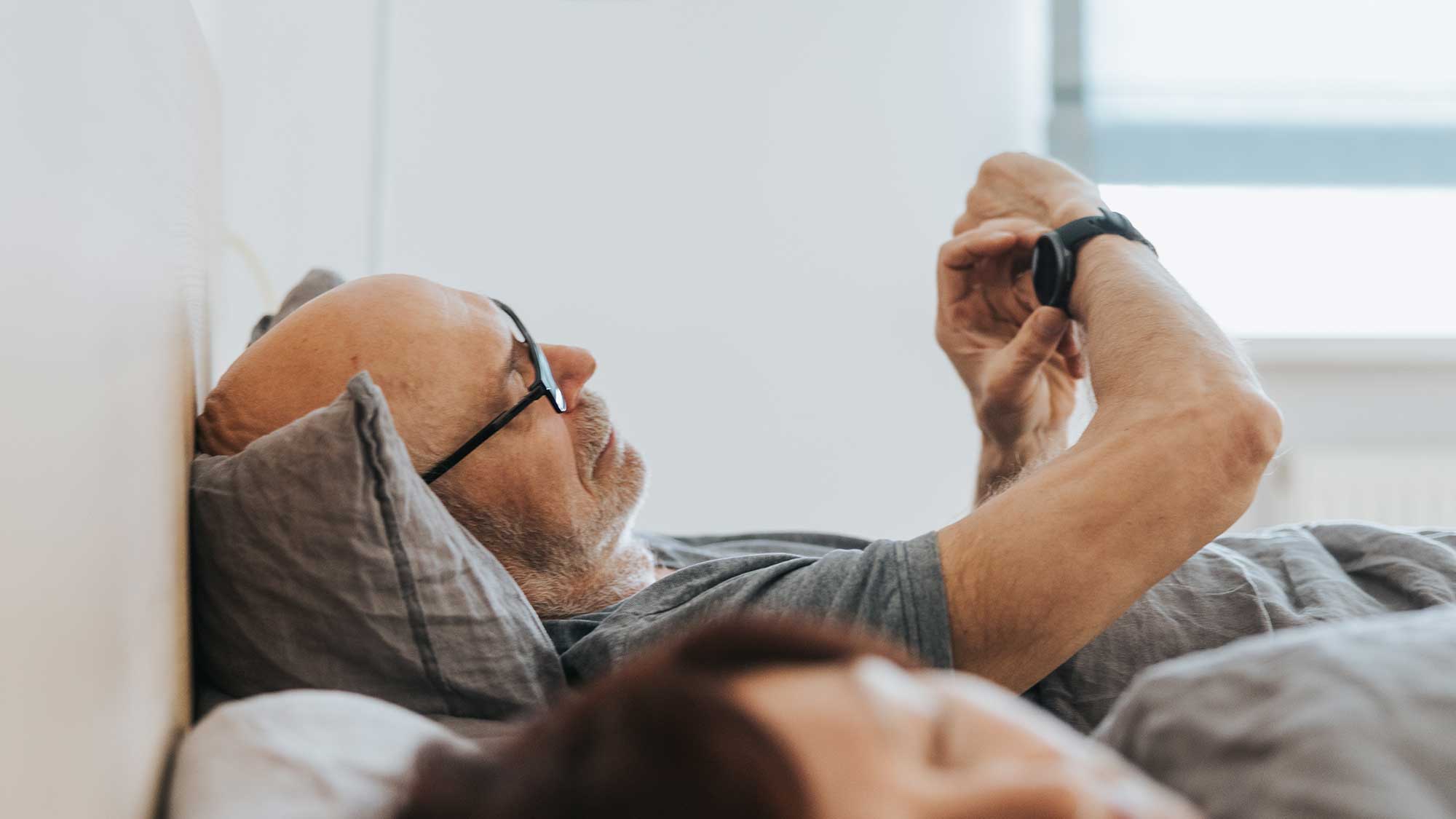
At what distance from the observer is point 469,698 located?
0.81m

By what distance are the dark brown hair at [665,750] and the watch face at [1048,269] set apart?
2.71 ft

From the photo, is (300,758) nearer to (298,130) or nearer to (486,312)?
(486,312)

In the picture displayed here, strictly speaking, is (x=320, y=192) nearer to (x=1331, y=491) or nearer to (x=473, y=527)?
(x=473, y=527)

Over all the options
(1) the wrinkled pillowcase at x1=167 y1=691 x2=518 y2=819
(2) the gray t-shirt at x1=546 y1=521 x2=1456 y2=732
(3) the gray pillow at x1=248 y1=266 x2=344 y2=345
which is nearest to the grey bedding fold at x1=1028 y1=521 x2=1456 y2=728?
(2) the gray t-shirt at x1=546 y1=521 x2=1456 y2=732

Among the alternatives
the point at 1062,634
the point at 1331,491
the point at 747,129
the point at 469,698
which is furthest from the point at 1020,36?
the point at 469,698

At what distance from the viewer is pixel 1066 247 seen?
119 centimetres

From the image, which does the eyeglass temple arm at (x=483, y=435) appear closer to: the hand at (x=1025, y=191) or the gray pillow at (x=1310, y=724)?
the hand at (x=1025, y=191)

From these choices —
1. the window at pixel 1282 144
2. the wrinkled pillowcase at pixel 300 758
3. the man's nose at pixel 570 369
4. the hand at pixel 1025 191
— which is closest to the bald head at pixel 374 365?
the man's nose at pixel 570 369

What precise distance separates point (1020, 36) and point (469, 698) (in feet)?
7.60

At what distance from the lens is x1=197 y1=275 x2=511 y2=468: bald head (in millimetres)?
987

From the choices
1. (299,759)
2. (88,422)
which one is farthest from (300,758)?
(88,422)

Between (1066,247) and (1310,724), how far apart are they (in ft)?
2.75

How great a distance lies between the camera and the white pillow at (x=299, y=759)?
0.53 m

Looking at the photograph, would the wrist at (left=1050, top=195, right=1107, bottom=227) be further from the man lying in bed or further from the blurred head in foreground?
the blurred head in foreground
